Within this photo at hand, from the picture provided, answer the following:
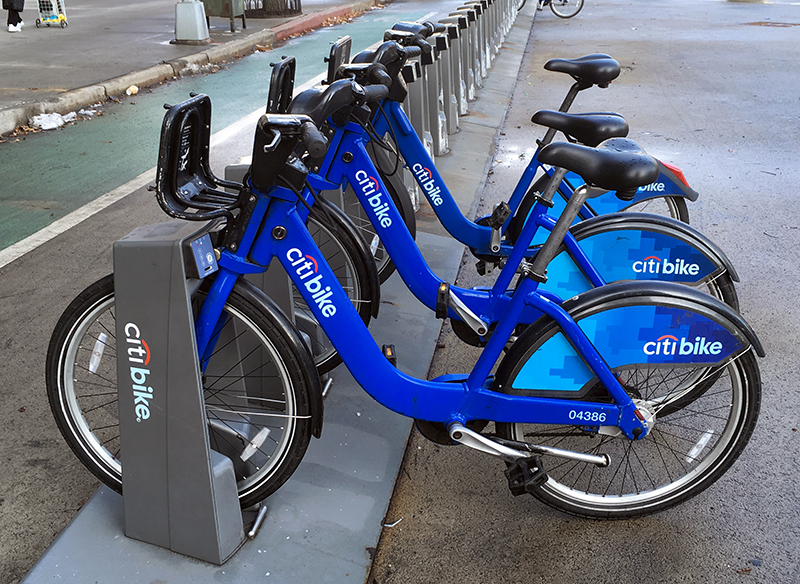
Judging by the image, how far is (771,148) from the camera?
7457 millimetres

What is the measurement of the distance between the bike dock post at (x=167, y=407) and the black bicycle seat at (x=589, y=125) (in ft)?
5.16

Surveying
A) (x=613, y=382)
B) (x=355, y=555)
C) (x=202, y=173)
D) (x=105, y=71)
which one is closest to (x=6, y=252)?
(x=202, y=173)

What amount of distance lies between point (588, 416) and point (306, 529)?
3.40 ft

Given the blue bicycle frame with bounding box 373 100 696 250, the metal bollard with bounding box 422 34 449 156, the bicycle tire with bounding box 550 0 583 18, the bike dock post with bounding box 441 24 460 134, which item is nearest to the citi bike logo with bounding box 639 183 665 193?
the blue bicycle frame with bounding box 373 100 696 250

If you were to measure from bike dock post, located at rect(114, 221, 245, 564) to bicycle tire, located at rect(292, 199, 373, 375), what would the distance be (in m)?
0.98

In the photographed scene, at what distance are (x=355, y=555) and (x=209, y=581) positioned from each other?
1.55 feet

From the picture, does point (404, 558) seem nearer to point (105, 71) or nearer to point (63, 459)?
point (63, 459)

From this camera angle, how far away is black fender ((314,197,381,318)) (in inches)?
125

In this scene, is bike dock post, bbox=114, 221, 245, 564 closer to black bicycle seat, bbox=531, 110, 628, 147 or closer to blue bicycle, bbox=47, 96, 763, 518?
blue bicycle, bbox=47, 96, 763, 518

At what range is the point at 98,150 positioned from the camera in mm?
7059

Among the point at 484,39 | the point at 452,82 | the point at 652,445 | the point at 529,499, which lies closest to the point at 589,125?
the point at 652,445

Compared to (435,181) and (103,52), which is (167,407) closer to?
(435,181)

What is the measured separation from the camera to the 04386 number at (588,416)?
246 cm

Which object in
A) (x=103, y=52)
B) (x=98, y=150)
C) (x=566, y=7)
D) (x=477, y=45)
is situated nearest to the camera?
(x=98, y=150)
